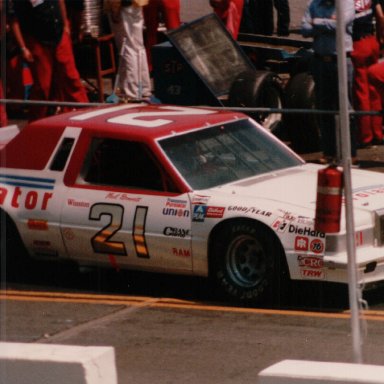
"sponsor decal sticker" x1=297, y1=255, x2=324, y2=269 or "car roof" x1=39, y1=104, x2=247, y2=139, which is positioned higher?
"car roof" x1=39, y1=104, x2=247, y2=139

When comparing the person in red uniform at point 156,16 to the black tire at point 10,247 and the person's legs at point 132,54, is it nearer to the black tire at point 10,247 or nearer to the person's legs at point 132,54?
the person's legs at point 132,54

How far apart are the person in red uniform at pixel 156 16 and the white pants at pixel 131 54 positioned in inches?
9.7

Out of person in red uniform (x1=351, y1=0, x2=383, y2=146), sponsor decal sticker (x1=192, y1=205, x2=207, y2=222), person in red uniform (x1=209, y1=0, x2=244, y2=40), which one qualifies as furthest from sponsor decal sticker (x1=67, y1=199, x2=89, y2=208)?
person in red uniform (x1=209, y1=0, x2=244, y2=40)

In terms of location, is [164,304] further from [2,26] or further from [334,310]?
[2,26]

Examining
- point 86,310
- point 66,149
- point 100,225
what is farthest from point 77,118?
point 86,310

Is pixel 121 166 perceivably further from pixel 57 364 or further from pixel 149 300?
pixel 57 364

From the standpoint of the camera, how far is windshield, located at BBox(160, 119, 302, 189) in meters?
10.3

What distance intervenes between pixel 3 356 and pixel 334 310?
416 centimetres

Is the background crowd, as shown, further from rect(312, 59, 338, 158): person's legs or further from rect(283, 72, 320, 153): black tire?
rect(283, 72, 320, 153): black tire

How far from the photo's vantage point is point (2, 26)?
1428 cm

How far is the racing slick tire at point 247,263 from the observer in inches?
377

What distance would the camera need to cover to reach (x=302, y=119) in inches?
557

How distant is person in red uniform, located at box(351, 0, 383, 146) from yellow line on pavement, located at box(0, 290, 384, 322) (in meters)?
4.20

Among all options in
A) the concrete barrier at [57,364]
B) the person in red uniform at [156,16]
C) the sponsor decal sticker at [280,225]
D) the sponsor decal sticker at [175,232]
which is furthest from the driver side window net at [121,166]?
the person in red uniform at [156,16]
